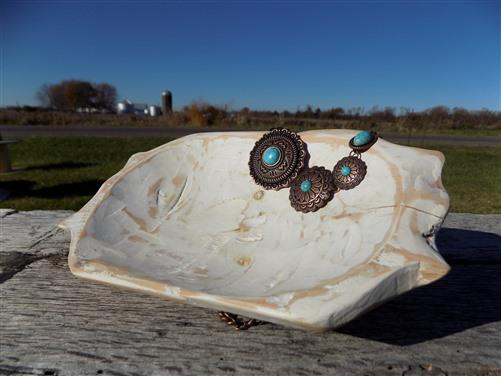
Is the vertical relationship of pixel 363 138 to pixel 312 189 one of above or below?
above

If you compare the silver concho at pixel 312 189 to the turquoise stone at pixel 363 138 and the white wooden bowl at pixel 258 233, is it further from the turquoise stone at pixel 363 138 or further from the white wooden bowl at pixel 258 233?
the turquoise stone at pixel 363 138

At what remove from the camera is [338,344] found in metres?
1.82

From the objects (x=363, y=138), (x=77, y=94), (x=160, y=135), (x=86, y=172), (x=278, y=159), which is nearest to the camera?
(x=363, y=138)

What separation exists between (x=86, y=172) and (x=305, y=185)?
5.59m

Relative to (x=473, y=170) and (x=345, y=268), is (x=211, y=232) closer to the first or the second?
(x=345, y=268)

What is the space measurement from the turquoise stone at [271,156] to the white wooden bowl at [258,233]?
0.18 metres

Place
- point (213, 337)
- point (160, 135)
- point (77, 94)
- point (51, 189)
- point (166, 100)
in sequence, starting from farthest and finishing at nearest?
point (77, 94) < point (166, 100) < point (160, 135) < point (51, 189) < point (213, 337)

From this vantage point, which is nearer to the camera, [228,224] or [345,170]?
[345,170]

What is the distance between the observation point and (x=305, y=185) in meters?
2.30

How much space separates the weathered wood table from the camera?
65.0 inches

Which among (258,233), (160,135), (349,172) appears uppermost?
(349,172)

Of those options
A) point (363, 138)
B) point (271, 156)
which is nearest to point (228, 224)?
point (271, 156)

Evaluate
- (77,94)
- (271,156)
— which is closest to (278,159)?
(271,156)

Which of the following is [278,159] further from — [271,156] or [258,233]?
[258,233]
